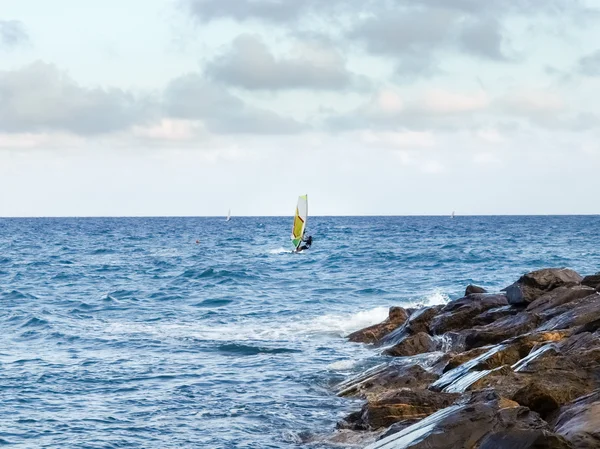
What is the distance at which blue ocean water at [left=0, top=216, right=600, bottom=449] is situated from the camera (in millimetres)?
15922

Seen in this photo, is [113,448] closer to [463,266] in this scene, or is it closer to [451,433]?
[451,433]

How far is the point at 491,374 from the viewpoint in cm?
1378

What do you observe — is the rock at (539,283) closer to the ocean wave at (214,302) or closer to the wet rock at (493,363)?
the wet rock at (493,363)

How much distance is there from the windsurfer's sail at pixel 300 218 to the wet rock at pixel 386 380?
42062mm

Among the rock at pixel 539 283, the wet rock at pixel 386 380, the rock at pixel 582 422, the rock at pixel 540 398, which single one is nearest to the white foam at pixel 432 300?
the rock at pixel 539 283

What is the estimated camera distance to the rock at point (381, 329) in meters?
25.1

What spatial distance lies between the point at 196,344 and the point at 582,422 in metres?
16.8

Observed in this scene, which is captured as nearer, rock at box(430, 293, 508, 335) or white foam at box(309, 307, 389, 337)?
rock at box(430, 293, 508, 335)

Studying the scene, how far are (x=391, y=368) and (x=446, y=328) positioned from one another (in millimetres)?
4502

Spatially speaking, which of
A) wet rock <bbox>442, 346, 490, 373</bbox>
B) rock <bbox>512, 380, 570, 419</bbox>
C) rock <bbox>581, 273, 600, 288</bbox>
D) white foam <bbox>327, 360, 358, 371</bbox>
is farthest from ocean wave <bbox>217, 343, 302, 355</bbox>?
rock <bbox>512, 380, 570, 419</bbox>

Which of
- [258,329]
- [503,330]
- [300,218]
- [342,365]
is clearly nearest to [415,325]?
[342,365]

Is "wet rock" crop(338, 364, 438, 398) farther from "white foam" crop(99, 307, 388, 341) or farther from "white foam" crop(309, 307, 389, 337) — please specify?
"white foam" crop(309, 307, 389, 337)

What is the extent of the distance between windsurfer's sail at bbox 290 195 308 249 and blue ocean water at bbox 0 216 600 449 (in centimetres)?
487

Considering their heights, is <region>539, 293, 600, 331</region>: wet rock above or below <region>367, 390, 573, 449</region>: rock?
above
